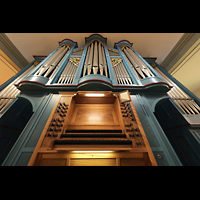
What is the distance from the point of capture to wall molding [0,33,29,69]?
4501 millimetres

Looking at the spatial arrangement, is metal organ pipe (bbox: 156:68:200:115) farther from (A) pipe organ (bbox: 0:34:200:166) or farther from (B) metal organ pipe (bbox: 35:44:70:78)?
(B) metal organ pipe (bbox: 35:44:70:78)

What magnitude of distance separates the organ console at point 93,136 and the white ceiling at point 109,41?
526cm

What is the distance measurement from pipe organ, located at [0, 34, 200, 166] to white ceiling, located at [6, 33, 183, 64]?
11.8ft

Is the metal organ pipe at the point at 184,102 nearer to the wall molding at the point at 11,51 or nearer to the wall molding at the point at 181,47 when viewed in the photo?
the wall molding at the point at 181,47

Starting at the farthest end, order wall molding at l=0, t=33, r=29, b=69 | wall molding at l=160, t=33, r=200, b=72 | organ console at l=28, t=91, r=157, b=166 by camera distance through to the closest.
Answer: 1. wall molding at l=0, t=33, r=29, b=69
2. wall molding at l=160, t=33, r=200, b=72
3. organ console at l=28, t=91, r=157, b=166

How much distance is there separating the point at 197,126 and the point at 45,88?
4062 millimetres

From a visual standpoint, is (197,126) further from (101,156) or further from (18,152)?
(18,152)

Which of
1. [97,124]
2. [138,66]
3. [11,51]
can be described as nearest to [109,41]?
[138,66]

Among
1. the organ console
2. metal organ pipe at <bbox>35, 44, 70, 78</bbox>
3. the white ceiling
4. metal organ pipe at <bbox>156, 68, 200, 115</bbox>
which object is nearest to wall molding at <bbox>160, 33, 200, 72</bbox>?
the white ceiling

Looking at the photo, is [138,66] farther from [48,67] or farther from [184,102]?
[48,67]

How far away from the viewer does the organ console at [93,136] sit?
1.33 metres

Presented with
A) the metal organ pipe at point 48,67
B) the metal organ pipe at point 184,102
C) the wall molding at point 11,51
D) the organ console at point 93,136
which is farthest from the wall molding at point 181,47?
the wall molding at point 11,51
